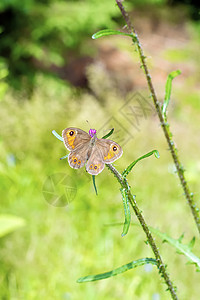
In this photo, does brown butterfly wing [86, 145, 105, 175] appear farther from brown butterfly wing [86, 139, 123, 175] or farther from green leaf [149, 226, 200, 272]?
green leaf [149, 226, 200, 272]

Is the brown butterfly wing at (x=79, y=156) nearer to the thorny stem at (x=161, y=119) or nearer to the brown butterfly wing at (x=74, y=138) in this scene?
the brown butterfly wing at (x=74, y=138)

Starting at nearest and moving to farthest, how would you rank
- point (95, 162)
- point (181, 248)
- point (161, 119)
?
point (95, 162) < point (161, 119) < point (181, 248)

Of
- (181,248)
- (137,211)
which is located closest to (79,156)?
(137,211)

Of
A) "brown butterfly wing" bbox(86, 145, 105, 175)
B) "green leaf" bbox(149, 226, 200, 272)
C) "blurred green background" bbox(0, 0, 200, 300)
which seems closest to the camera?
"brown butterfly wing" bbox(86, 145, 105, 175)

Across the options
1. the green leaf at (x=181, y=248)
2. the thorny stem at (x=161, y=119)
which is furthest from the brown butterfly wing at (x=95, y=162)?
the green leaf at (x=181, y=248)

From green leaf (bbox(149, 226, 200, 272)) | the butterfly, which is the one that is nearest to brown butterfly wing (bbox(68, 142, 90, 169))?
the butterfly

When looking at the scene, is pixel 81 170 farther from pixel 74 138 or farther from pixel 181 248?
pixel 181 248
